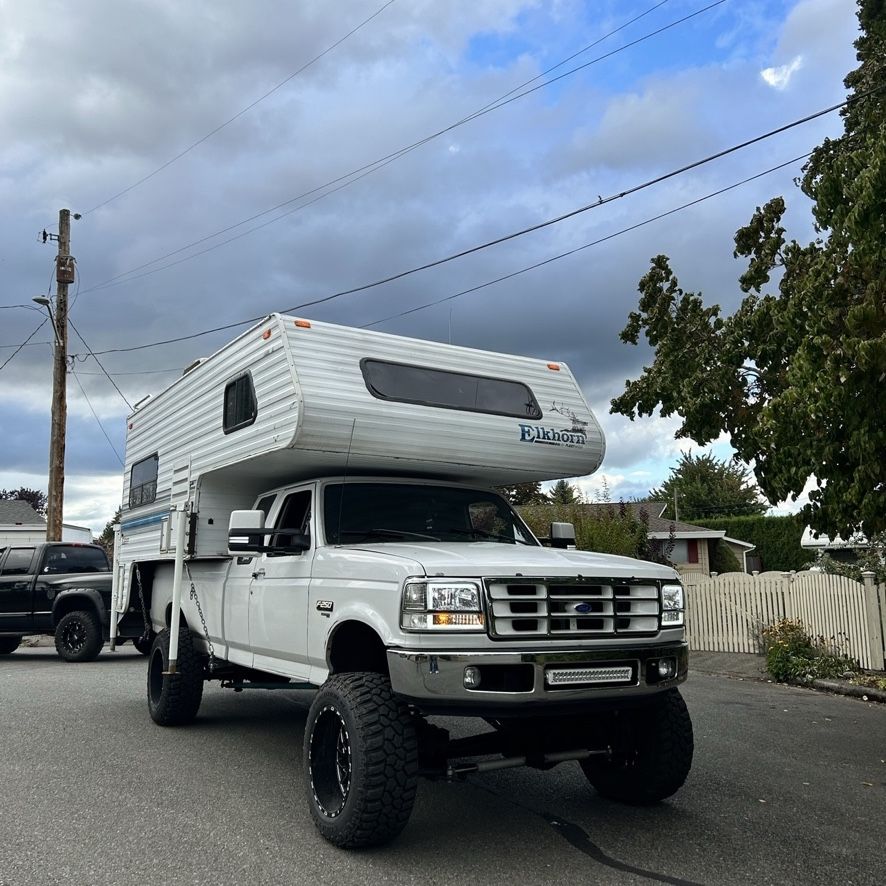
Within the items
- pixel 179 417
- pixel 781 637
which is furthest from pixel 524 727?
pixel 781 637

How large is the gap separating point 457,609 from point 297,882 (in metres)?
1.49

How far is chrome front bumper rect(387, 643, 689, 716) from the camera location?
177 inches

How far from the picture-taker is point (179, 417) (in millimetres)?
8453

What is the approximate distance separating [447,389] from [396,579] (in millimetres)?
2263

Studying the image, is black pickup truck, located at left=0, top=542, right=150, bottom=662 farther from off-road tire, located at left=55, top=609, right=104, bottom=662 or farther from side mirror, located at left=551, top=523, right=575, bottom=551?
side mirror, located at left=551, top=523, right=575, bottom=551

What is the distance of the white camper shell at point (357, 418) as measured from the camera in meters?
6.05

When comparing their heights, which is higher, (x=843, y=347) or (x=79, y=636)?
(x=843, y=347)

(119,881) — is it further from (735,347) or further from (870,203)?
(735,347)

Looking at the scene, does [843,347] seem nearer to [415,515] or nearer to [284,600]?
[415,515]

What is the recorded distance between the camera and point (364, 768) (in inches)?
177

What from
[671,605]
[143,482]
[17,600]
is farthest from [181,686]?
[17,600]

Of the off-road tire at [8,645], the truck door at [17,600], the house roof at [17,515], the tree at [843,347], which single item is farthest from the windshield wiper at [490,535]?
the house roof at [17,515]

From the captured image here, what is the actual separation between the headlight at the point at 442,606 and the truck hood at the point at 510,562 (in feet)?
0.24

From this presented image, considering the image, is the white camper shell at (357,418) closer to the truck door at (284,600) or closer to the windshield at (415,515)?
the windshield at (415,515)
